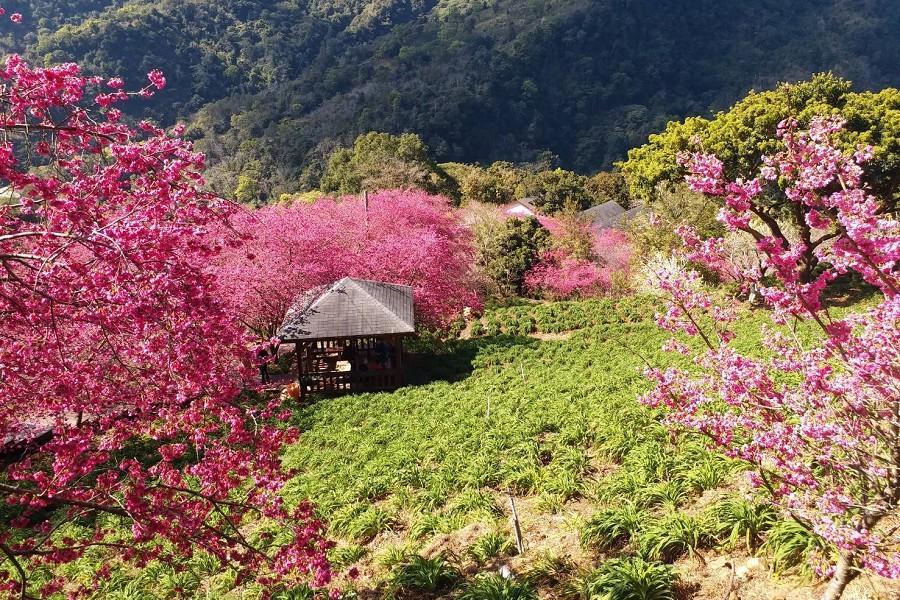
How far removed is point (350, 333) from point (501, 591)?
11420 mm

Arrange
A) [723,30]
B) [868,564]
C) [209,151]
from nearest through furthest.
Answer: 1. [868,564]
2. [209,151]
3. [723,30]

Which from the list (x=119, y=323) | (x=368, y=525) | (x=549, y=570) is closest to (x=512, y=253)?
(x=368, y=525)

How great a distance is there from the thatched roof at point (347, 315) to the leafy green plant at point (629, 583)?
11352 millimetres

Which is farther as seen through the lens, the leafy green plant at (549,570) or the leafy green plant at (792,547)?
the leafy green plant at (549,570)

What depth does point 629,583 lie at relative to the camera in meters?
4.34

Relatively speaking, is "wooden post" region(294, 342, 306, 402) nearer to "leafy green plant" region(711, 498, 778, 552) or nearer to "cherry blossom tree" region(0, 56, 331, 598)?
"cherry blossom tree" region(0, 56, 331, 598)

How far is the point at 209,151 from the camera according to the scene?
69375mm

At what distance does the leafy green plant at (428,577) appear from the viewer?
5.46 meters

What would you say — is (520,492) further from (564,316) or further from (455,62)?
(455,62)

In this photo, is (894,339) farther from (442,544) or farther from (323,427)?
(323,427)

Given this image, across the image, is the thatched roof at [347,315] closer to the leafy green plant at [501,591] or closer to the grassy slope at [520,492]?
the grassy slope at [520,492]

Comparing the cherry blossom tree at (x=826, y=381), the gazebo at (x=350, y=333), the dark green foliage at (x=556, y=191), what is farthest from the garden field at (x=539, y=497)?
the dark green foliage at (x=556, y=191)

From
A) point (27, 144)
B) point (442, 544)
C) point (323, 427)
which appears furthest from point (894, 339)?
point (323, 427)

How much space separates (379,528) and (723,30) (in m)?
138
